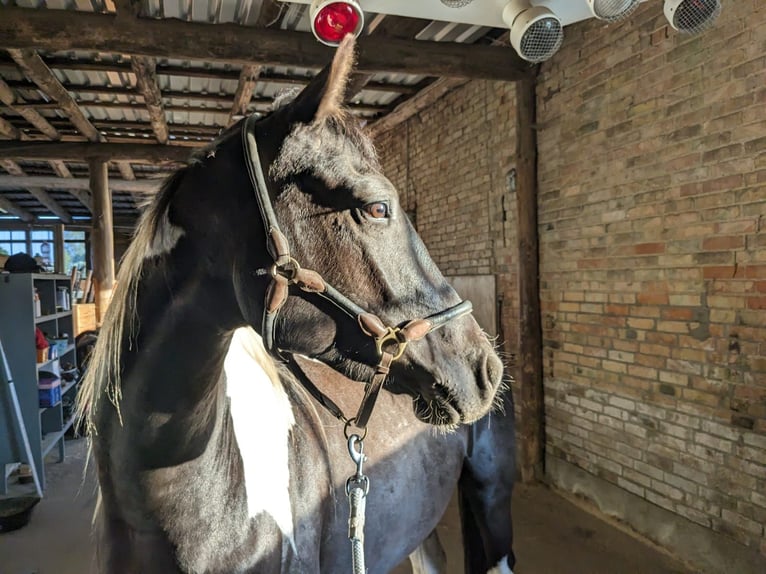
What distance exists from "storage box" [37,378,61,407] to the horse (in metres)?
4.19

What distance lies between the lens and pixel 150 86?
442 cm

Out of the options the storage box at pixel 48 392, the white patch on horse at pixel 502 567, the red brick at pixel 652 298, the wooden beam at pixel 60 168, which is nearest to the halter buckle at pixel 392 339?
the white patch on horse at pixel 502 567

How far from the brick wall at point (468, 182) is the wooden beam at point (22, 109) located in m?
3.61

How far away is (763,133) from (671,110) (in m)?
0.59

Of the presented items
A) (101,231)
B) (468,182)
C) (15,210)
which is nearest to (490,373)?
(468,182)

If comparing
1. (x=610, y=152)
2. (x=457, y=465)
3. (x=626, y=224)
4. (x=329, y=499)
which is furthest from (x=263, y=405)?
(x=610, y=152)

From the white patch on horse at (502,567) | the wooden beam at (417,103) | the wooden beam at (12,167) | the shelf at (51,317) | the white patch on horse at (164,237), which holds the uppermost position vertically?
the wooden beam at (417,103)

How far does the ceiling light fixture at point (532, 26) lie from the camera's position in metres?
2.70

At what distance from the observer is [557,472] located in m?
3.97

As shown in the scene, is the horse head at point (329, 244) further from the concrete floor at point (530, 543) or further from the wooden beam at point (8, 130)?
the wooden beam at point (8, 130)

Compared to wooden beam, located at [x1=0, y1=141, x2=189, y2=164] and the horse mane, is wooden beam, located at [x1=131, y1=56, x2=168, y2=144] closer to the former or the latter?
wooden beam, located at [x1=0, y1=141, x2=189, y2=164]

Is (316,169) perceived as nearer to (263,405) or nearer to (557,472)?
(263,405)

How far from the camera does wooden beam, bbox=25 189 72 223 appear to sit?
33.2ft

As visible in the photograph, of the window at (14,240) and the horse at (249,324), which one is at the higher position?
the window at (14,240)
